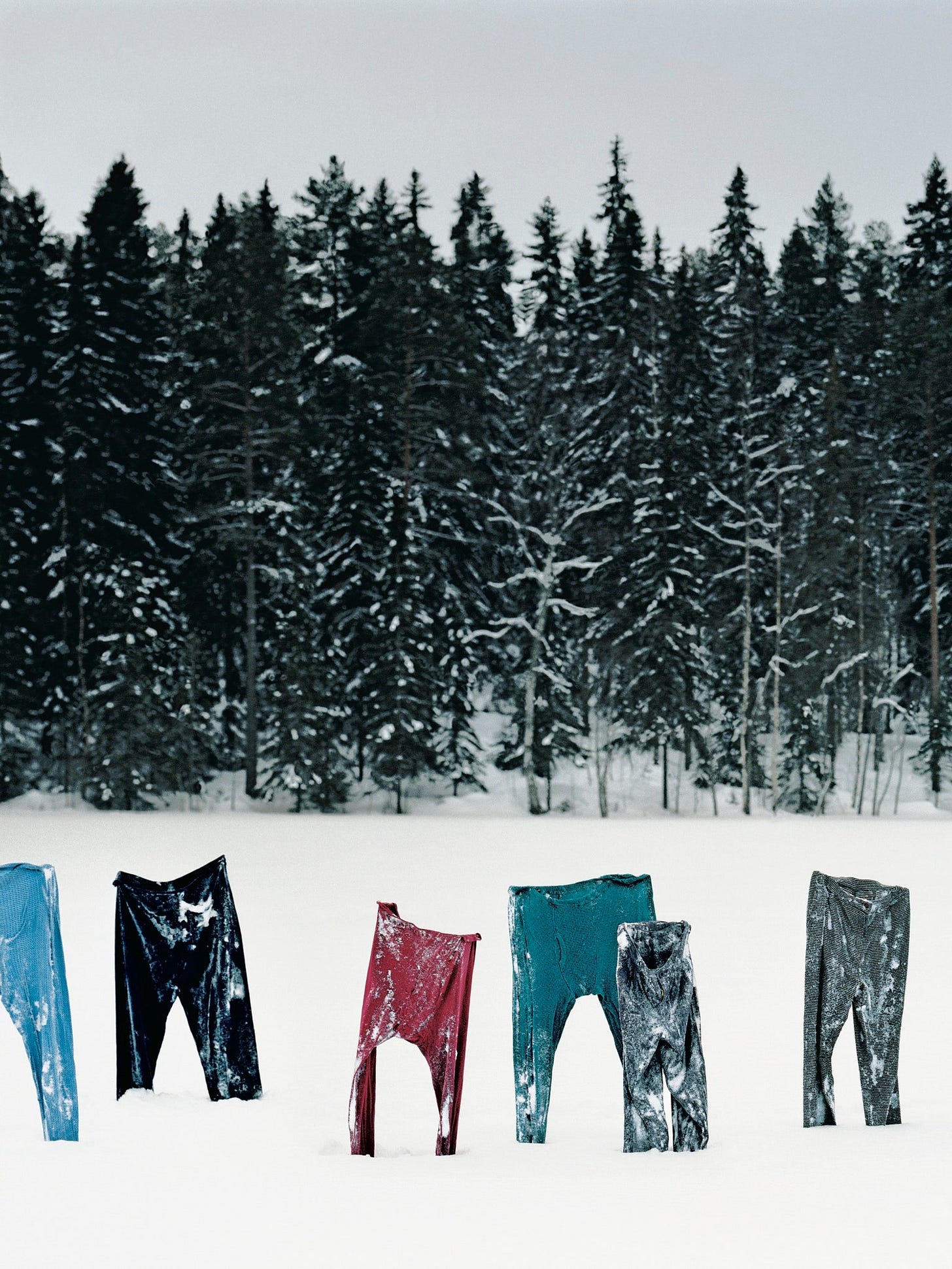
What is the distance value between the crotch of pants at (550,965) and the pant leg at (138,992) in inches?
53.1

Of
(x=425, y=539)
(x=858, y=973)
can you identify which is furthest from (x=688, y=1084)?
(x=425, y=539)

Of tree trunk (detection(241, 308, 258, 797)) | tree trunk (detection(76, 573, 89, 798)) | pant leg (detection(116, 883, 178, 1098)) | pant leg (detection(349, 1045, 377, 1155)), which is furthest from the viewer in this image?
tree trunk (detection(241, 308, 258, 797))

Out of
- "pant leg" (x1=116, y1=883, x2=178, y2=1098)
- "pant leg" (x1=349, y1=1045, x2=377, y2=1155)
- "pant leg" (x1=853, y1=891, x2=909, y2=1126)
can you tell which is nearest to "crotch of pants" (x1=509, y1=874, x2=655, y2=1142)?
"pant leg" (x1=349, y1=1045, x2=377, y2=1155)

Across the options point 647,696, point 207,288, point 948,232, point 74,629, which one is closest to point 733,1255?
point 647,696

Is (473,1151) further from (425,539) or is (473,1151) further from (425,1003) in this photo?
(425,539)

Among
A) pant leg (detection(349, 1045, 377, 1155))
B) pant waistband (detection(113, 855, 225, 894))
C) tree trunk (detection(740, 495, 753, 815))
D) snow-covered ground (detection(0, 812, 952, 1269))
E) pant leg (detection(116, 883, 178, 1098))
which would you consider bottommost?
snow-covered ground (detection(0, 812, 952, 1269))

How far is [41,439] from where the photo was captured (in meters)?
25.7

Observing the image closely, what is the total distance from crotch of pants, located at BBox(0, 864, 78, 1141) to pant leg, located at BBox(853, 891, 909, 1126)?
274 centimetres

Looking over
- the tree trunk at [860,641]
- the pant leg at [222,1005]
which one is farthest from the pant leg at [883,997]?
the tree trunk at [860,641]

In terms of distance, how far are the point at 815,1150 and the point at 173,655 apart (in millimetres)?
22196

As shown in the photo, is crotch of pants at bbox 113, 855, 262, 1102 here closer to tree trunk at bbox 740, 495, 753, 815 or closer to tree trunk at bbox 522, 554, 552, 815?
tree trunk at bbox 522, 554, 552, 815

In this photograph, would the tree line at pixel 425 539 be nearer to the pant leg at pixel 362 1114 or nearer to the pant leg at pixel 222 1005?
the pant leg at pixel 222 1005

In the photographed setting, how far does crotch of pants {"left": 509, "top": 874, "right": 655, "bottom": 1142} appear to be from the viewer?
4.12 m

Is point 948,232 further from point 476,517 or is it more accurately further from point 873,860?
point 873,860
